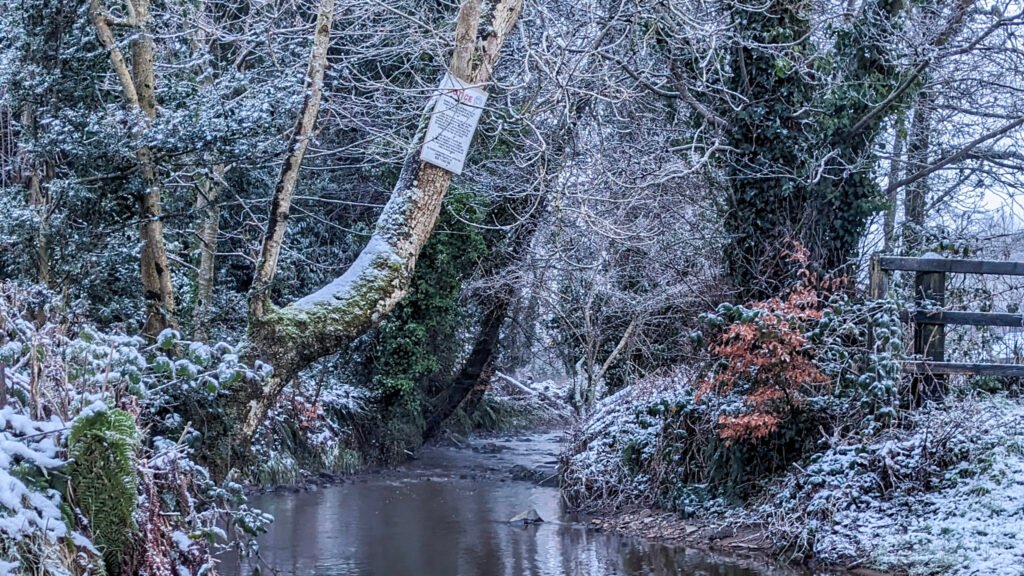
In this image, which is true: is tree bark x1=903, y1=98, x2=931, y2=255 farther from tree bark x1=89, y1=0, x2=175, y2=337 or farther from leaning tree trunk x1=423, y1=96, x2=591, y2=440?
tree bark x1=89, y1=0, x2=175, y2=337

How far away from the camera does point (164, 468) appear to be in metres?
4.90

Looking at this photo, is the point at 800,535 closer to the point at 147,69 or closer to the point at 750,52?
the point at 750,52

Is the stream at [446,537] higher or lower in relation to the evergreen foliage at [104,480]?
lower

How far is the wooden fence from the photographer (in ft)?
26.2

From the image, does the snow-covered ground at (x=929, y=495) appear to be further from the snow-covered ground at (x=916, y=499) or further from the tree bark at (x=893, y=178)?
the tree bark at (x=893, y=178)

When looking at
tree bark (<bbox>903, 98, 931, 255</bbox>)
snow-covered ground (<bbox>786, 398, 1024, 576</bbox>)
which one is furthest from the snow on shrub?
tree bark (<bbox>903, 98, 931, 255</bbox>)

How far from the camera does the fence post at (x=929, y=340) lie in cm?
822

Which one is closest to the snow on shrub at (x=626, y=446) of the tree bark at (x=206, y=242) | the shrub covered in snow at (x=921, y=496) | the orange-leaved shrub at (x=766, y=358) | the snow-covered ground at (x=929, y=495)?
the orange-leaved shrub at (x=766, y=358)

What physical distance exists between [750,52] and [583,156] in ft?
11.7

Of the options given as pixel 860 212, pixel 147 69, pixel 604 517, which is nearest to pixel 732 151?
pixel 860 212

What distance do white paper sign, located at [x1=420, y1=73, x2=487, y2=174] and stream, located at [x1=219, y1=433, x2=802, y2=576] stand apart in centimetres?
312

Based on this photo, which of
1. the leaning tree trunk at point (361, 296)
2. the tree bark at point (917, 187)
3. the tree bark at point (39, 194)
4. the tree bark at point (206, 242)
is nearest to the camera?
the leaning tree trunk at point (361, 296)

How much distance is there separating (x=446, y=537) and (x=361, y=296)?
3.95 meters

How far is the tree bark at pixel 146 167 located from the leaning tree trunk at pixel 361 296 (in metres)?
3.21
